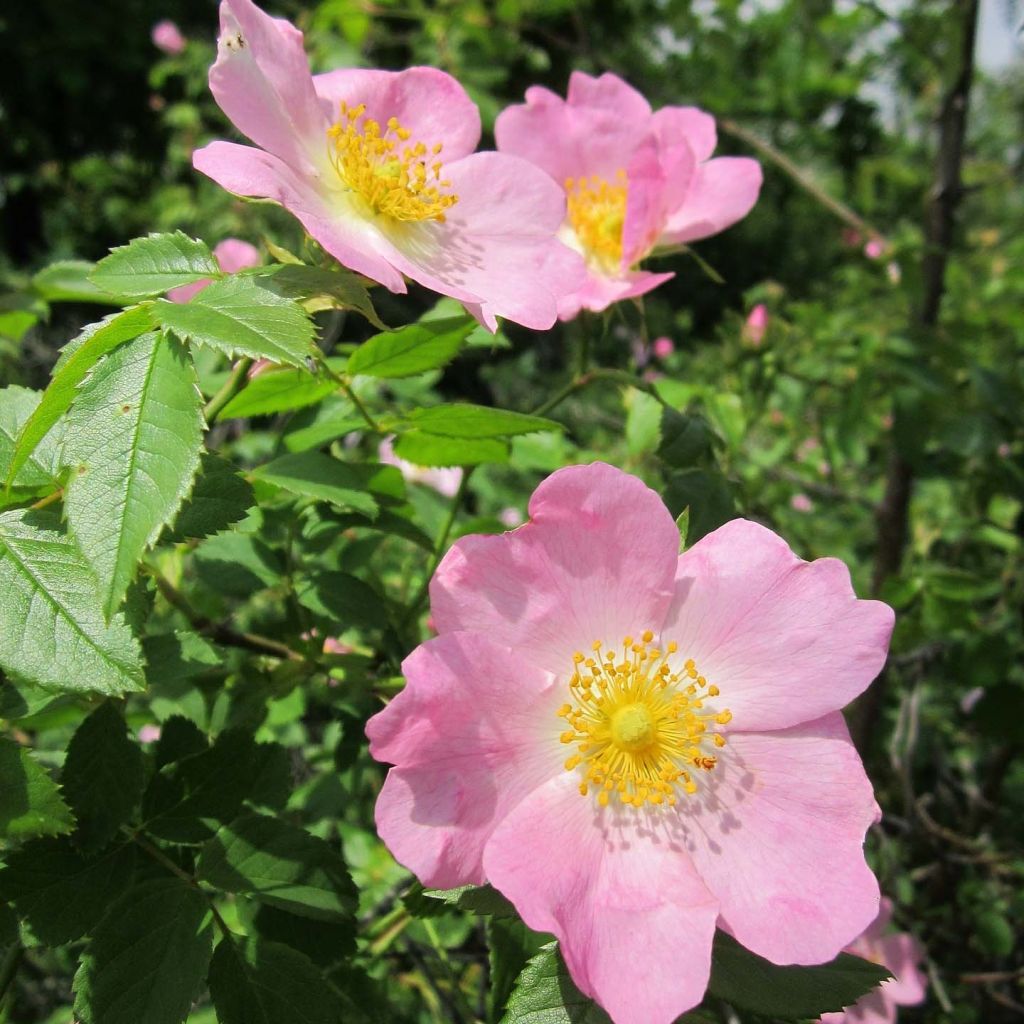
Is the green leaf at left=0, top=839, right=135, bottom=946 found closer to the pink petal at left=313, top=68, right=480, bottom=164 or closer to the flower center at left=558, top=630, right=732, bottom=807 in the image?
the flower center at left=558, top=630, right=732, bottom=807

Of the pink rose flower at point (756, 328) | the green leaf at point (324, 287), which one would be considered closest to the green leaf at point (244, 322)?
the green leaf at point (324, 287)

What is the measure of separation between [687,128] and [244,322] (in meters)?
0.77

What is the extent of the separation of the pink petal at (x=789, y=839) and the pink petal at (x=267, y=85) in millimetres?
669

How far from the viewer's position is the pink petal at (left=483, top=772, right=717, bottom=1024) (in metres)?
0.62

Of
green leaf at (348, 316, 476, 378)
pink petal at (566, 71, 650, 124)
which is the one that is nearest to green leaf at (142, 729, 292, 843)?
green leaf at (348, 316, 476, 378)

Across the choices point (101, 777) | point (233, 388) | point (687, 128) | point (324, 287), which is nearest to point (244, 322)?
point (324, 287)

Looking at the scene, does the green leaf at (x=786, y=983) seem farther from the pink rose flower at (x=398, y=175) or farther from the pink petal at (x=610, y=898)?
the pink rose flower at (x=398, y=175)

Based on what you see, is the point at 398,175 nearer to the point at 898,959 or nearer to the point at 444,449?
the point at 444,449

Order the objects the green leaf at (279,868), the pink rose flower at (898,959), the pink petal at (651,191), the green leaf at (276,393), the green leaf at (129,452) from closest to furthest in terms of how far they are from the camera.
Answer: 1. the green leaf at (129,452)
2. the green leaf at (279,868)
3. the green leaf at (276,393)
4. the pink petal at (651,191)
5. the pink rose flower at (898,959)

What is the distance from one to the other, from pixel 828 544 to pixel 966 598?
1.41 m

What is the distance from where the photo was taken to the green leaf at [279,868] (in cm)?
77

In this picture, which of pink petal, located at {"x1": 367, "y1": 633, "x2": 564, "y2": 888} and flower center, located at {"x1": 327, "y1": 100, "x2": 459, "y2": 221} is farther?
flower center, located at {"x1": 327, "y1": 100, "x2": 459, "y2": 221}

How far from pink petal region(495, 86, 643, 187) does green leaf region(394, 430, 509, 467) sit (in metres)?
0.43

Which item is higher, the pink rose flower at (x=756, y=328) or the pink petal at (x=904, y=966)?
the pink rose flower at (x=756, y=328)
